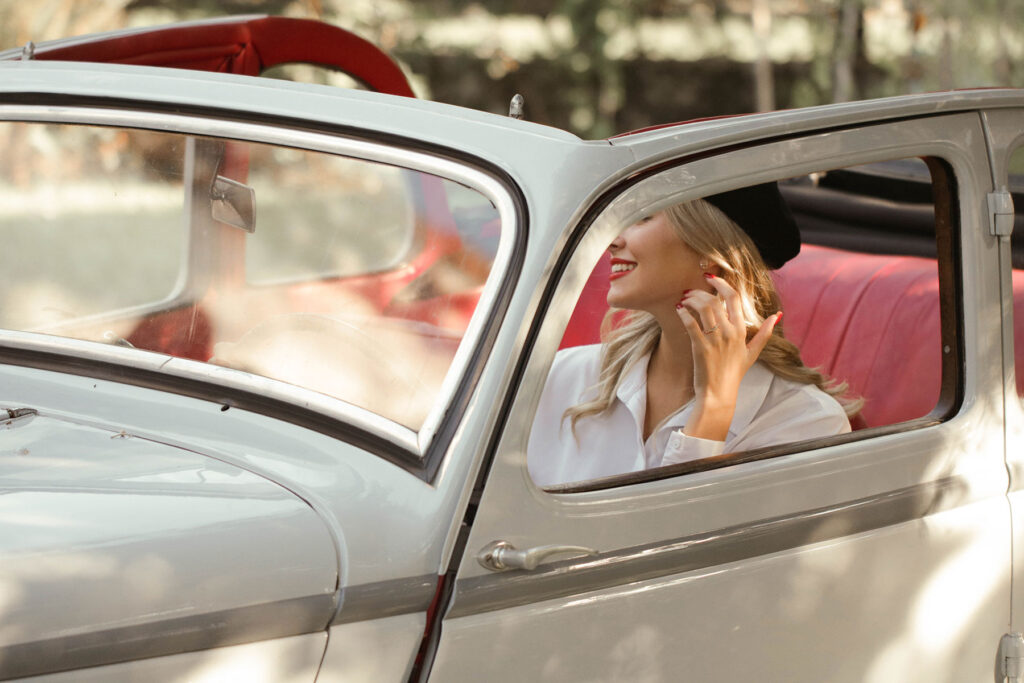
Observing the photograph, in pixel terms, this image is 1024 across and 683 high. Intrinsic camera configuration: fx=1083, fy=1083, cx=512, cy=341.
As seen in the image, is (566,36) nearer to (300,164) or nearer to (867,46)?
(867,46)

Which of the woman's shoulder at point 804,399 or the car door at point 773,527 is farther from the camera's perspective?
the woman's shoulder at point 804,399

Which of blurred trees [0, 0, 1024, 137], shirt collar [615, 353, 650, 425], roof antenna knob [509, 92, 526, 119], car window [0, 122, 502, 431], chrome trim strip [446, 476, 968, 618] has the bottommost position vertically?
blurred trees [0, 0, 1024, 137]

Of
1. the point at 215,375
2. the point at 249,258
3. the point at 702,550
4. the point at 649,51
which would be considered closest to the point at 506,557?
the point at 702,550

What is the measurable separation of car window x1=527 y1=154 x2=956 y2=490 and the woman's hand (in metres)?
0.05

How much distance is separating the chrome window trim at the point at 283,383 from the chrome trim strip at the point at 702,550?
0.23 meters

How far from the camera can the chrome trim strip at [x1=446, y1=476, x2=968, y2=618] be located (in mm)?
1541

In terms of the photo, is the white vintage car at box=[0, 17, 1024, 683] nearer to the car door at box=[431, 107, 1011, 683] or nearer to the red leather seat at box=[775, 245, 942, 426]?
the car door at box=[431, 107, 1011, 683]

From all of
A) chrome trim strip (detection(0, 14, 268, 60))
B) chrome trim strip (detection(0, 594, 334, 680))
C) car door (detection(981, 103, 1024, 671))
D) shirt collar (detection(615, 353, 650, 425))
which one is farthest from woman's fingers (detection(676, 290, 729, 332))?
chrome trim strip (detection(0, 14, 268, 60))

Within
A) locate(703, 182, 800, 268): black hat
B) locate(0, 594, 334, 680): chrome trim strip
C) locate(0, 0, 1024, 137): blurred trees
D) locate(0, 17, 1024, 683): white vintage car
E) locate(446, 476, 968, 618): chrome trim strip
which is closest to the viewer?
locate(0, 594, 334, 680): chrome trim strip

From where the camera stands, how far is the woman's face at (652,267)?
75.4 inches

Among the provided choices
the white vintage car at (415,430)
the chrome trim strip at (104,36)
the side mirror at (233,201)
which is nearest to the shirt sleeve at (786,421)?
the white vintage car at (415,430)

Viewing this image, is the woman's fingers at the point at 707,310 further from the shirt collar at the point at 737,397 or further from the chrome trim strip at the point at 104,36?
the chrome trim strip at the point at 104,36

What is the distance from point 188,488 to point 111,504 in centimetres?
10

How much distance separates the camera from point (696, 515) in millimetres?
1701
